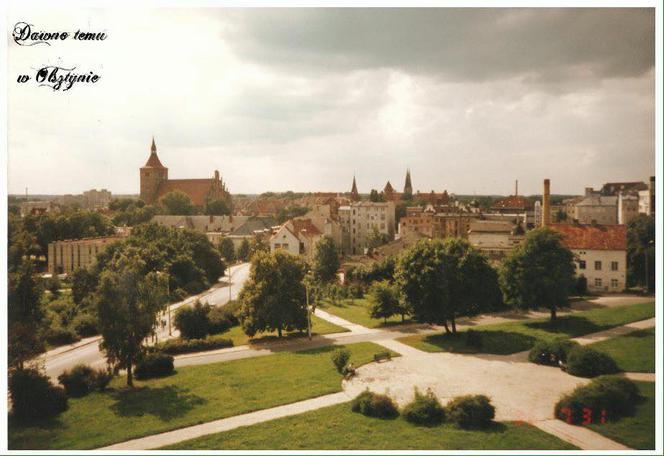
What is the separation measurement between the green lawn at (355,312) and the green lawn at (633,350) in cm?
849

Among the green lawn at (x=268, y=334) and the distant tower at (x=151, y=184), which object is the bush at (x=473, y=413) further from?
the distant tower at (x=151, y=184)

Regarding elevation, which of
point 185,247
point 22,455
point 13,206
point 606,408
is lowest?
point 22,455

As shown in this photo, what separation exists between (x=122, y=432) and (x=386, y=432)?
6.09m

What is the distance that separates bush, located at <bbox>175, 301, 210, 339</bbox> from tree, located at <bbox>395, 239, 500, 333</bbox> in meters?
8.58

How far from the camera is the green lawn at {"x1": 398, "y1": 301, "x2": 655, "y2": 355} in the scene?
1717 centimetres

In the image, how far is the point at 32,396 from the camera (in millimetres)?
11555

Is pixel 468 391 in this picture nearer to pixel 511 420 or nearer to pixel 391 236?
pixel 511 420

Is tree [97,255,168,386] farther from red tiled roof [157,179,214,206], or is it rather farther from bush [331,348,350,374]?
red tiled roof [157,179,214,206]

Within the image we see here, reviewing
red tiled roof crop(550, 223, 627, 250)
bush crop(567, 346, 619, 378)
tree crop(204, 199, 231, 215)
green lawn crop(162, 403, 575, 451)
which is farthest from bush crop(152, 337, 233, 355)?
tree crop(204, 199, 231, 215)

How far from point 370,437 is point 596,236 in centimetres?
2137

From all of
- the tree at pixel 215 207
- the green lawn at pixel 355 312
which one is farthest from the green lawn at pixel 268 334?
the tree at pixel 215 207

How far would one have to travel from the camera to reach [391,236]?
5369cm

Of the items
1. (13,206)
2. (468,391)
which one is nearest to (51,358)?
(13,206)

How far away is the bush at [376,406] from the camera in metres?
11.4
